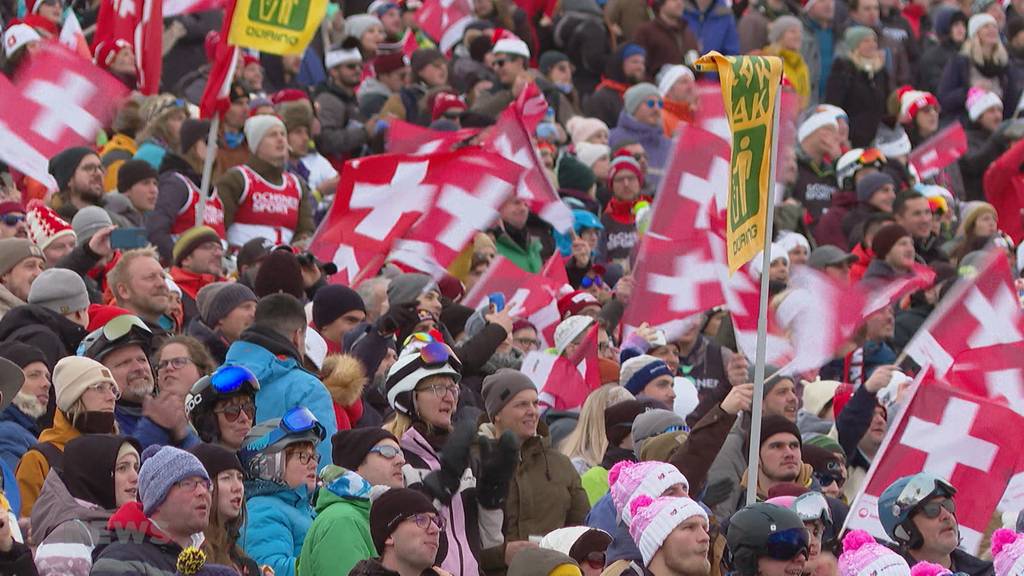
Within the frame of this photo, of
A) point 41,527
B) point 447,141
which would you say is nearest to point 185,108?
point 447,141

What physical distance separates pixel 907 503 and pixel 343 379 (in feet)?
8.23

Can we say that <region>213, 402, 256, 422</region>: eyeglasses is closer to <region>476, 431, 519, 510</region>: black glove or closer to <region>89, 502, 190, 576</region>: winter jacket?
<region>476, 431, 519, 510</region>: black glove

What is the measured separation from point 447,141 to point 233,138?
139 cm

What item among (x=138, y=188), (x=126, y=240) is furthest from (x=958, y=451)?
(x=138, y=188)

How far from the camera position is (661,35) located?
22.2m

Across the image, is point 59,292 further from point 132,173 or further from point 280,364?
point 132,173

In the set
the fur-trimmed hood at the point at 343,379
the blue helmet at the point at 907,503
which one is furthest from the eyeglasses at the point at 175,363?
the blue helmet at the point at 907,503

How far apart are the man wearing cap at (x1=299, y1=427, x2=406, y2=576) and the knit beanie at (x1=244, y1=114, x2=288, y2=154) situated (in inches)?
239

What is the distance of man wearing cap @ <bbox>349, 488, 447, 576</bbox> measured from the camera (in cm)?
875

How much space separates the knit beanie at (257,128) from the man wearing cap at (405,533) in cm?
698

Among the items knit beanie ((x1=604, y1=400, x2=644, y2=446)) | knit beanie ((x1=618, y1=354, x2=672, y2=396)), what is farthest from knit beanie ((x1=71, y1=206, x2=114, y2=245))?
knit beanie ((x1=604, y1=400, x2=644, y2=446))

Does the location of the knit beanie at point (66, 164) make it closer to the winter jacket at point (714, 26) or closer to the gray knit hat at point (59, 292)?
the gray knit hat at point (59, 292)

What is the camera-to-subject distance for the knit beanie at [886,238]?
53.5 feet

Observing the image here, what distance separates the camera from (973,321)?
39.9 ft
